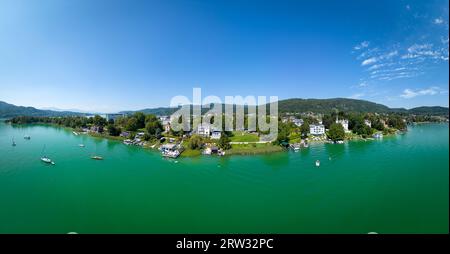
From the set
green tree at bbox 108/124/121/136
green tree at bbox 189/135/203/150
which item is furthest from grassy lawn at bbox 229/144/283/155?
green tree at bbox 108/124/121/136

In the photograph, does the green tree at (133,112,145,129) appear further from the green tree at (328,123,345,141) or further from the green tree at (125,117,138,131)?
the green tree at (328,123,345,141)

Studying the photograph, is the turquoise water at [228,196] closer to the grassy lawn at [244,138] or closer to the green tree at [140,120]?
the grassy lawn at [244,138]

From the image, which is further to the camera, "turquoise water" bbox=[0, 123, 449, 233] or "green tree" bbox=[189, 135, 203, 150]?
"green tree" bbox=[189, 135, 203, 150]

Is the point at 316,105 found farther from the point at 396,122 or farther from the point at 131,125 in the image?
the point at 131,125

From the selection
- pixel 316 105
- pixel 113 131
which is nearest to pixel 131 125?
pixel 113 131

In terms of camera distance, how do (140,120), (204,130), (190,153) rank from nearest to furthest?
(190,153) < (204,130) < (140,120)
